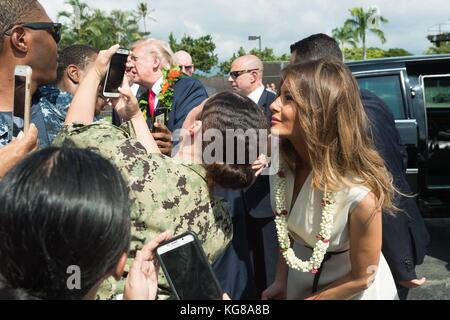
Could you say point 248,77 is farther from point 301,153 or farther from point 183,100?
point 301,153

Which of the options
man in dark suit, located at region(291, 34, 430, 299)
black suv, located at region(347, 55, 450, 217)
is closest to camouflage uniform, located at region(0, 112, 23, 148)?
man in dark suit, located at region(291, 34, 430, 299)

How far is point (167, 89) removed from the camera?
3.83 meters

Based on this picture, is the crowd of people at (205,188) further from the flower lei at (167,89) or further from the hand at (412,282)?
the flower lei at (167,89)

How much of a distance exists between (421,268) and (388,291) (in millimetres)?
3266

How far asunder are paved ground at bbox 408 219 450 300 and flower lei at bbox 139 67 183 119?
275cm

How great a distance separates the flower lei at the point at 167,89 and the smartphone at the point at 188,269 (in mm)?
2334

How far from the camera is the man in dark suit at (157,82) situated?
3758 mm

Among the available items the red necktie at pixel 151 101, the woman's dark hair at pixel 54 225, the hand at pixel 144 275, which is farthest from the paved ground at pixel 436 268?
the woman's dark hair at pixel 54 225

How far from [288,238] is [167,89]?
1878 mm

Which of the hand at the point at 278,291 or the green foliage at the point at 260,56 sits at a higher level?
the green foliage at the point at 260,56

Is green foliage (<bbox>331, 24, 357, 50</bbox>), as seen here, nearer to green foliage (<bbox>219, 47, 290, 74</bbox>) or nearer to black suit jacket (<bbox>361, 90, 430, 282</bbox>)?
green foliage (<bbox>219, 47, 290, 74</bbox>)

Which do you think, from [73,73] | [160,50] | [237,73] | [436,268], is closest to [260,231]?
[73,73]

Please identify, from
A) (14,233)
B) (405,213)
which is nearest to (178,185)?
(14,233)

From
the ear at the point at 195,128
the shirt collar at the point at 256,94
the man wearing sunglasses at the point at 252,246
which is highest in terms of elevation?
the shirt collar at the point at 256,94
